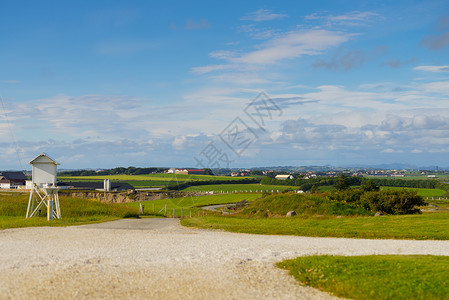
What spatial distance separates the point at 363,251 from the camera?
1491cm

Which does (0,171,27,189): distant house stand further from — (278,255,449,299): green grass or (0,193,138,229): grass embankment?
(278,255,449,299): green grass

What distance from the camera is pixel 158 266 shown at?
12.2 m

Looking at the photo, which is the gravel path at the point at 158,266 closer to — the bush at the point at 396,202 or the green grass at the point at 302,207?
the bush at the point at 396,202

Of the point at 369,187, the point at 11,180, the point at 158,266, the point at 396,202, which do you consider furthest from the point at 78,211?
the point at 11,180

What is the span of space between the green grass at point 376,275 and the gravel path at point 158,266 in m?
0.55

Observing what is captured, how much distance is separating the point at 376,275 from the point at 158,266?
229 inches

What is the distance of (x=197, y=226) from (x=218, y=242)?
344 inches

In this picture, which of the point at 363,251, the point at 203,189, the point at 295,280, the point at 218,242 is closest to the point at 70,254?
the point at 218,242

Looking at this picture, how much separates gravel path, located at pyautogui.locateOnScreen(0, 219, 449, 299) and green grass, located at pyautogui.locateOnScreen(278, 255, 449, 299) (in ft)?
1.80

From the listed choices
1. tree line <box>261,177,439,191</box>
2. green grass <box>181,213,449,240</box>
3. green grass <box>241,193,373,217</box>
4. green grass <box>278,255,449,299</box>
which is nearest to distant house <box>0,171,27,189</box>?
tree line <box>261,177,439,191</box>

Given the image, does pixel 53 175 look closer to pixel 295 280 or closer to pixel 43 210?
pixel 43 210

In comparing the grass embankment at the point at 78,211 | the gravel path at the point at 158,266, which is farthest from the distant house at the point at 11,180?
the gravel path at the point at 158,266

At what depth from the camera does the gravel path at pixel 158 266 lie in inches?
385

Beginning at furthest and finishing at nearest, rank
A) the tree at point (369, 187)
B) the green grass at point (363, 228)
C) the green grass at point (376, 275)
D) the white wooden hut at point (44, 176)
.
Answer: the tree at point (369, 187) < the white wooden hut at point (44, 176) < the green grass at point (363, 228) < the green grass at point (376, 275)
